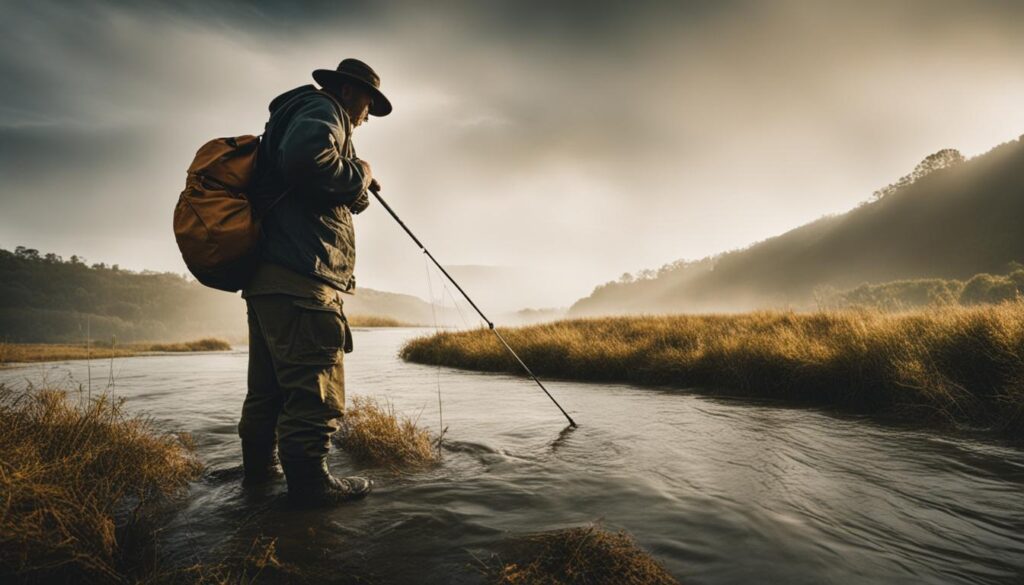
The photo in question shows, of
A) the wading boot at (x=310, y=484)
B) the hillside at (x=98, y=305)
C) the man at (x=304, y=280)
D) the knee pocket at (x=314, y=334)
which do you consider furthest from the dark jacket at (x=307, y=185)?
the hillside at (x=98, y=305)

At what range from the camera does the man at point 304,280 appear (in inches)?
124

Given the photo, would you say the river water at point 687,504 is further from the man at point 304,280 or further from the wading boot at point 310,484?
the man at point 304,280

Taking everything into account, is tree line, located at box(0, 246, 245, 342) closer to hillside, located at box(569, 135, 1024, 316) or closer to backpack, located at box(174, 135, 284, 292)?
backpack, located at box(174, 135, 284, 292)

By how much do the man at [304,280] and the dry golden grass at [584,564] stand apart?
5.56ft

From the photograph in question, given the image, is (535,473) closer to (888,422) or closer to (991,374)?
(888,422)

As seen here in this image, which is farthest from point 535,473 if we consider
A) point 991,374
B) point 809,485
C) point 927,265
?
point 927,265

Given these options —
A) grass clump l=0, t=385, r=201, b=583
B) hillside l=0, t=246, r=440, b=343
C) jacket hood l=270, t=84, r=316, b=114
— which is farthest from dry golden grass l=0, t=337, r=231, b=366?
hillside l=0, t=246, r=440, b=343

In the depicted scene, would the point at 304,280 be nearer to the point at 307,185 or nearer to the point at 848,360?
the point at 307,185

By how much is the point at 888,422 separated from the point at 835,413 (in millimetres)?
689

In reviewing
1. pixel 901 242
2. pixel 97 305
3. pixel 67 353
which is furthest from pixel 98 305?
pixel 901 242

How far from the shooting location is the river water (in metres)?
2.46

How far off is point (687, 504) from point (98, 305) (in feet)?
516

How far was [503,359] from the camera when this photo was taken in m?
14.0

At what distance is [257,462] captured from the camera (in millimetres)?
3809
